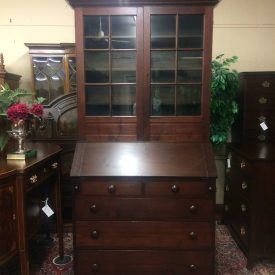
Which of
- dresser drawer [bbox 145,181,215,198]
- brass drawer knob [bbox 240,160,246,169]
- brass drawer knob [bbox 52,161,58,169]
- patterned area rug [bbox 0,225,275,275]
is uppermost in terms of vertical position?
brass drawer knob [bbox 52,161,58,169]

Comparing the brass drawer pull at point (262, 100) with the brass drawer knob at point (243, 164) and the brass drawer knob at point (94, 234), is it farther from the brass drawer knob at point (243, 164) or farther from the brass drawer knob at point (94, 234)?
the brass drawer knob at point (94, 234)

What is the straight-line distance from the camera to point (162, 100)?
2234mm

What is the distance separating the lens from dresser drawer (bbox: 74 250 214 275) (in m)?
2.09

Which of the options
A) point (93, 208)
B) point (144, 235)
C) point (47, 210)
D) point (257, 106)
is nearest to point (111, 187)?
point (93, 208)

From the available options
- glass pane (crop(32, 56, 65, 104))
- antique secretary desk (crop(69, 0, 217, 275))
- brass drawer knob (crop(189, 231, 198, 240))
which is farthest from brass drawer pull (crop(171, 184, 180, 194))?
glass pane (crop(32, 56, 65, 104))

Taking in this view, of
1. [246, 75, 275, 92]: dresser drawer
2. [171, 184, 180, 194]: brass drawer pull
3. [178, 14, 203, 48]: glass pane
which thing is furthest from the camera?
[246, 75, 275, 92]: dresser drawer

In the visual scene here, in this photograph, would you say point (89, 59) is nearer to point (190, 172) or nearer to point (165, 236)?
point (190, 172)

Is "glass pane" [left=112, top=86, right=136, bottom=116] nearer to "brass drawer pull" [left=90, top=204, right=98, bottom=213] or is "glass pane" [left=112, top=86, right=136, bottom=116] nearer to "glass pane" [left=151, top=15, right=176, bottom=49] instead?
"glass pane" [left=151, top=15, right=176, bottom=49]

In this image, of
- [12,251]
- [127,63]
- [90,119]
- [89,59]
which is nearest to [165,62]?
[127,63]

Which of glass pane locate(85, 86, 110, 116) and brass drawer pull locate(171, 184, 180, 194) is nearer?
brass drawer pull locate(171, 184, 180, 194)

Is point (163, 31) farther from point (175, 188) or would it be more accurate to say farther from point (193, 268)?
point (193, 268)

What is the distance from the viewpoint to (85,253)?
2109 millimetres

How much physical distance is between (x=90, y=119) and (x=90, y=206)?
2.04ft

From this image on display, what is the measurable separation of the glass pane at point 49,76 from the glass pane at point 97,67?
87 centimetres
